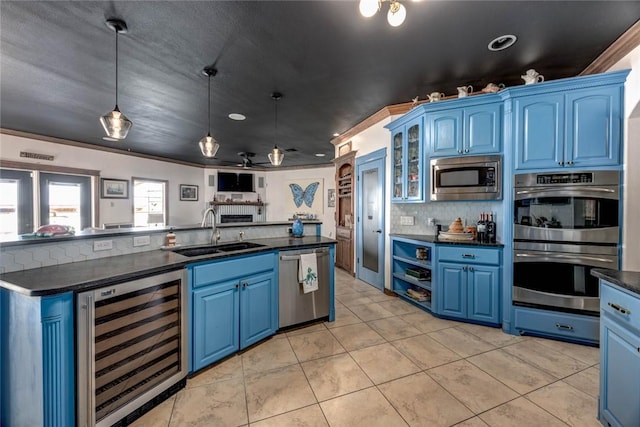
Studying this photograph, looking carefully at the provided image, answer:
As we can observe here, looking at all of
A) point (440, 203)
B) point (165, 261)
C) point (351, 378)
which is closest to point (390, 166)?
point (440, 203)

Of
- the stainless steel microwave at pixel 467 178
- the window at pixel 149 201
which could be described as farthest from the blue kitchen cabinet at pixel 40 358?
the window at pixel 149 201

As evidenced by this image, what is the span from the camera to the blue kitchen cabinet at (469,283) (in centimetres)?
287

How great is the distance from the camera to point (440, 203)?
374 centimetres

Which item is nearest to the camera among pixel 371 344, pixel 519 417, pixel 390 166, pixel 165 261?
pixel 519 417

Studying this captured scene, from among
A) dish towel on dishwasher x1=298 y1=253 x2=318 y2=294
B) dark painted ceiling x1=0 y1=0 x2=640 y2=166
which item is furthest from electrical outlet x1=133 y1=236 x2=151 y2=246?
dark painted ceiling x1=0 y1=0 x2=640 y2=166

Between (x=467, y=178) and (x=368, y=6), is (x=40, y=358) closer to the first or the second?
(x=368, y=6)

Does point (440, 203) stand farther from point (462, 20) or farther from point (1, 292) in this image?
point (1, 292)

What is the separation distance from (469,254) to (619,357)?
5.23 ft

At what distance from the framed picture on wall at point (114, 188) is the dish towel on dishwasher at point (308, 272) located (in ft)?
18.3

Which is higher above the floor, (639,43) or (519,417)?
(639,43)

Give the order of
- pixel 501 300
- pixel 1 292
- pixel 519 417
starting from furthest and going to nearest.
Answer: pixel 501 300 < pixel 519 417 < pixel 1 292

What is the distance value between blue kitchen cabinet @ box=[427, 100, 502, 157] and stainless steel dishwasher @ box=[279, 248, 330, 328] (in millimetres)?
1885

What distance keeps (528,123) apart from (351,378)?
115 inches

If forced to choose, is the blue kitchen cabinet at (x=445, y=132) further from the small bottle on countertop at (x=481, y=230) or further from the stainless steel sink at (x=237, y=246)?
the stainless steel sink at (x=237, y=246)
